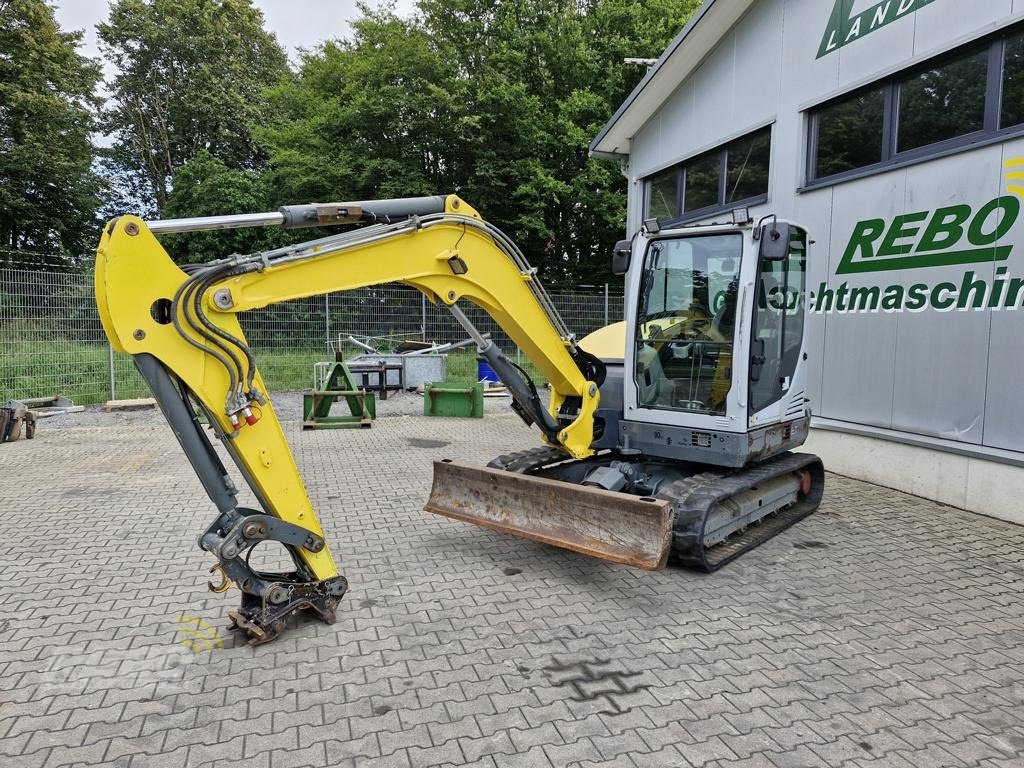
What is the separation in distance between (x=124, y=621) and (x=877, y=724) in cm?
397

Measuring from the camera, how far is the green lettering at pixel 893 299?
689cm

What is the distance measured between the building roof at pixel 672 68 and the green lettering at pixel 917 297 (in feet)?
14.4

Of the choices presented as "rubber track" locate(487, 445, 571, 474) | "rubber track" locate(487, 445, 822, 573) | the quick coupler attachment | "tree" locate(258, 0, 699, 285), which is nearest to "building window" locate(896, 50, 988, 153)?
"rubber track" locate(487, 445, 822, 573)

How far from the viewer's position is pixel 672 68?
32.2 ft

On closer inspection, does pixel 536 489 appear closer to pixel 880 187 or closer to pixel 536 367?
pixel 536 367

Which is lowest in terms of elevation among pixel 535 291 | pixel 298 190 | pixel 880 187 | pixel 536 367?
pixel 536 367

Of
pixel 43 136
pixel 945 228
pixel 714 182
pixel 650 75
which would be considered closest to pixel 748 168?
pixel 714 182

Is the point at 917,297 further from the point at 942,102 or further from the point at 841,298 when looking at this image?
the point at 942,102

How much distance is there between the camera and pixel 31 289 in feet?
36.7

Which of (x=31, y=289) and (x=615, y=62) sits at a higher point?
(x=615, y=62)

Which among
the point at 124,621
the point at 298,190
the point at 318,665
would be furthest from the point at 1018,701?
the point at 298,190

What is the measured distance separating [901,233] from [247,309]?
21.0 feet

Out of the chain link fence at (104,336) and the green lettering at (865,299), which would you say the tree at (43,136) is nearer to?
the chain link fence at (104,336)

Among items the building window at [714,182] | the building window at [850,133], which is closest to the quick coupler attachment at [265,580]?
the building window at [850,133]
